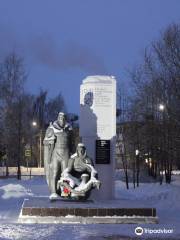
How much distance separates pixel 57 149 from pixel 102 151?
283cm

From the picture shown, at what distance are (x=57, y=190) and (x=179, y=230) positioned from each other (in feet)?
14.0

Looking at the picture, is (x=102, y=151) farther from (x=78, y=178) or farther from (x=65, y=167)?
(x=78, y=178)

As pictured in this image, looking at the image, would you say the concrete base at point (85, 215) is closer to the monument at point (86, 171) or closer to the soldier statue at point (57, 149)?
the monument at point (86, 171)

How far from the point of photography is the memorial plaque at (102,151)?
18.3 m

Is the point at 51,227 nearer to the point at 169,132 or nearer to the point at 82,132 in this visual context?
the point at 82,132

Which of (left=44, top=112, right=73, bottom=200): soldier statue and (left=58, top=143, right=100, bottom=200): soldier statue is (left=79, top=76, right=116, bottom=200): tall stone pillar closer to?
(left=44, top=112, right=73, bottom=200): soldier statue

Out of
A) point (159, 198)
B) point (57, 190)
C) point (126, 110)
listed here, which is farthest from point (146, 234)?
point (126, 110)

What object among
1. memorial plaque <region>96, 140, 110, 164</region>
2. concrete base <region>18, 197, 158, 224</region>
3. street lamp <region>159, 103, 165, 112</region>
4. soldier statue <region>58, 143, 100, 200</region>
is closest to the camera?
concrete base <region>18, 197, 158, 224</region>

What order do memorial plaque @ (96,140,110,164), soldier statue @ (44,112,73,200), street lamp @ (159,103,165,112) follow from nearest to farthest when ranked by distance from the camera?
soldier statue @ (44,112,73,200) → memorial plaque @ (96,140,110,164) → street lamp @ (159,103,165,112)

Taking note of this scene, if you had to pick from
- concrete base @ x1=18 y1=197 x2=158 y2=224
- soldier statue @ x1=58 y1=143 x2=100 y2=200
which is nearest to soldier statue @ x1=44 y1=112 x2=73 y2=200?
soldier statue @ x1=58 y1=143 x2=100 y2=200

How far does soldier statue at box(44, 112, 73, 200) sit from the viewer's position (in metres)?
15.7

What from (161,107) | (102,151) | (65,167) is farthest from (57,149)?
(161,107)

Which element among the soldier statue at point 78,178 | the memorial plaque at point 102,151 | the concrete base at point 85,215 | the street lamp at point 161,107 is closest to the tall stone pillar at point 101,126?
the memorial plaque at point 102,151

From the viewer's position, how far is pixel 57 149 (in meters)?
15.8
